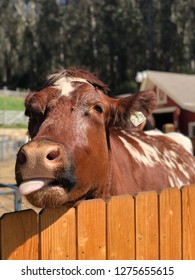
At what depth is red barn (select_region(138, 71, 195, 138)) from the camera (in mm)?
19484

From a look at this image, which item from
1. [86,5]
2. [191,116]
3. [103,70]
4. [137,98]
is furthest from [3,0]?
[137,98]

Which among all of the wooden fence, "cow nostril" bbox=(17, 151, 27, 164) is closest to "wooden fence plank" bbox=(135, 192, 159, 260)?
the wooden fence

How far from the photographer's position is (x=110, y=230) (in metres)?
2.62

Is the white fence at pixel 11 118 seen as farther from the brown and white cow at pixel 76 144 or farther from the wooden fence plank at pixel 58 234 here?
the wooden fence plank at pixel 58 234

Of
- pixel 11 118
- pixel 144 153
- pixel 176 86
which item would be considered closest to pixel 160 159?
pixel 144 153

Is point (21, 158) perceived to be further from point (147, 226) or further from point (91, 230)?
point (147, 226)

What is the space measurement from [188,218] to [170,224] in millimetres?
171

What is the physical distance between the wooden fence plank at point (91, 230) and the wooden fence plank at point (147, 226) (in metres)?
0.27

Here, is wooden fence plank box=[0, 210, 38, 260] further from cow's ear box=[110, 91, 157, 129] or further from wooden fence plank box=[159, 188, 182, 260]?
cow's ear box=[110, 91, 157, 129]

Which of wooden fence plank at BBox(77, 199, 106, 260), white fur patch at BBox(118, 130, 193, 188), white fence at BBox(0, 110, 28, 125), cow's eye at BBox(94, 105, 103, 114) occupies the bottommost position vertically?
white fence at BBox(0, 110, 28, 125)

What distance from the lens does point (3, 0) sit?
59688 millimetres

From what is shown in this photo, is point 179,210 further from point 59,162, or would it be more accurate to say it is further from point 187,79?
point 187,79

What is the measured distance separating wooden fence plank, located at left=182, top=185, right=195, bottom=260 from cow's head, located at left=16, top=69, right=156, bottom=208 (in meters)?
0.63

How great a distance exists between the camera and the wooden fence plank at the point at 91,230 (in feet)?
8.20
